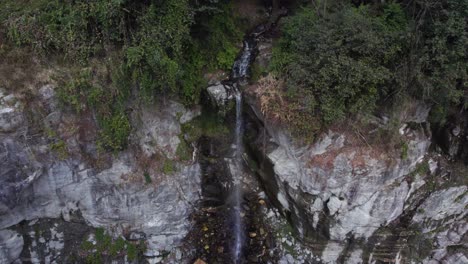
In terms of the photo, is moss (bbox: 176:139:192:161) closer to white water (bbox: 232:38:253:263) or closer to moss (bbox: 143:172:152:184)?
moss (bbox: 143:172:152:184)

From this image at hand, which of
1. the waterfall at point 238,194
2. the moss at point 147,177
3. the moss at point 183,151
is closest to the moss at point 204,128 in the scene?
the moss at point 183,151

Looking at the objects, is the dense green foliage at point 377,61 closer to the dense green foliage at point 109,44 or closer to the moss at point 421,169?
the moss at point 421,169

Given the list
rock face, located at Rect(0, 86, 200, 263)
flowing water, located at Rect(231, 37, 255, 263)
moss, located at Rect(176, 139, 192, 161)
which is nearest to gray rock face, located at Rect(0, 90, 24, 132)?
rock face, located at Rect(0, 86, 200, 263)

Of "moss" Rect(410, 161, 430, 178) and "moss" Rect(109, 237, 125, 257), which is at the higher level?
"moss" Rect(410, 161, 430, 178)

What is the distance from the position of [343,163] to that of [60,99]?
882 centimetres

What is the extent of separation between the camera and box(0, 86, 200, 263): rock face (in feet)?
33.3

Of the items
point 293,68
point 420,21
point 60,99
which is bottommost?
point 60,99

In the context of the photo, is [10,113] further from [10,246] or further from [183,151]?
[183,151]

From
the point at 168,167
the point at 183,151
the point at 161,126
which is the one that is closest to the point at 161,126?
the point at 161,126

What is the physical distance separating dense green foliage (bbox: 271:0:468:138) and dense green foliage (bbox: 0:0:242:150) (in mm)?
3492

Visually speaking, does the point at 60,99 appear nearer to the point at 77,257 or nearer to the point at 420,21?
the point at 77,257

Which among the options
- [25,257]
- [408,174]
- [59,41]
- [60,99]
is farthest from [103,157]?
[408,174]

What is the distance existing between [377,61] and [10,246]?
1290cm

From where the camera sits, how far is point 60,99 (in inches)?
400
